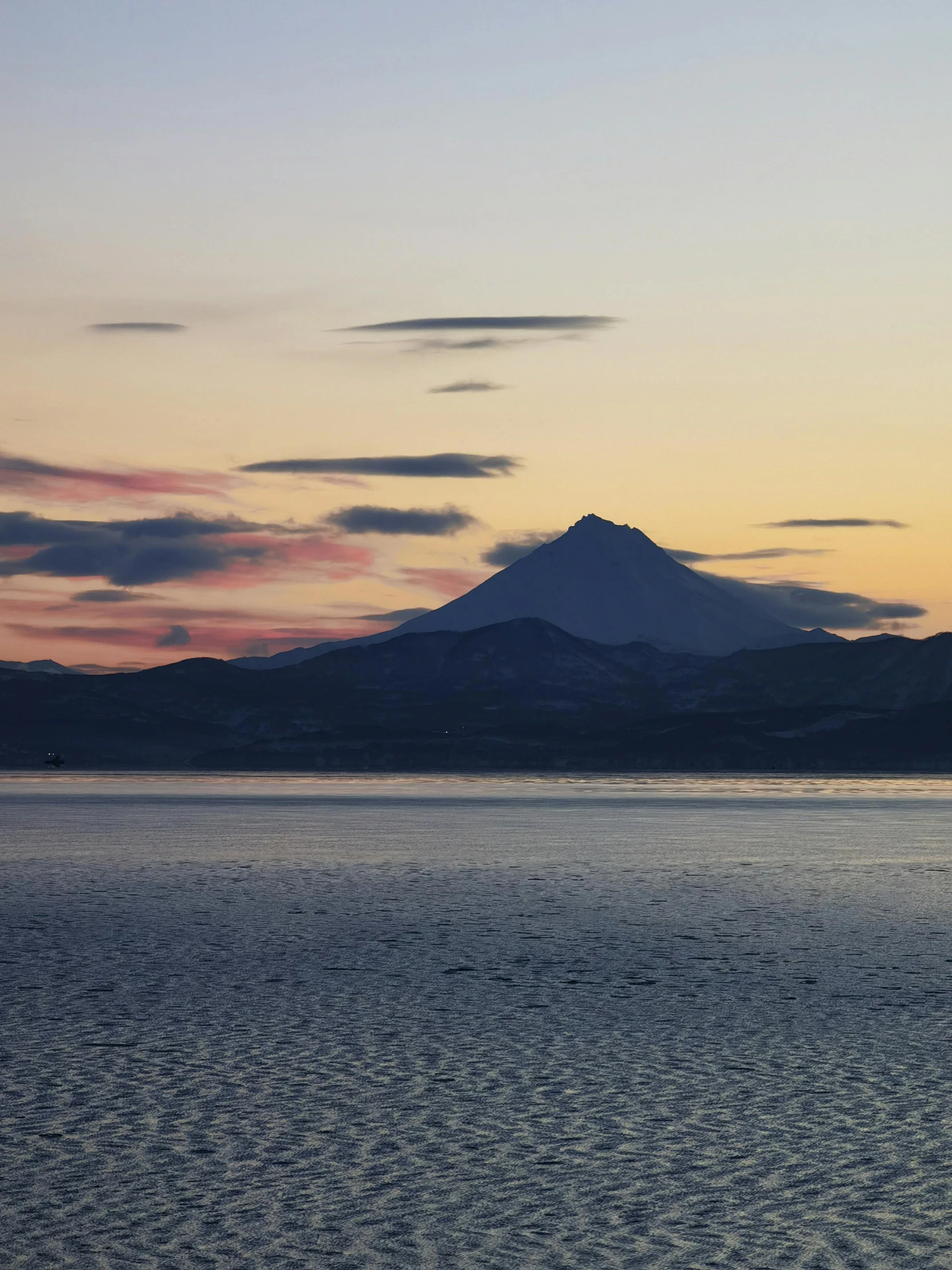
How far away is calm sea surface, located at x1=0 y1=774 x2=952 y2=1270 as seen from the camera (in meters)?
13.0

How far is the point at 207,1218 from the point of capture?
1316 centimetres

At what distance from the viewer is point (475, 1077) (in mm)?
19031

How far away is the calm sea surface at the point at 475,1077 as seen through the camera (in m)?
13.0

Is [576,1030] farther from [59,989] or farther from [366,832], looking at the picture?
[366,832]

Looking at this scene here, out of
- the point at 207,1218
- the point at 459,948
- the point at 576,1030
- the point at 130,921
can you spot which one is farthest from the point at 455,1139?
the point at 130,921

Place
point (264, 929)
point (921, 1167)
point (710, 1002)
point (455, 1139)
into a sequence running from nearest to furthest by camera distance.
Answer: point (921, 1167) < point (455, 1139) < point (710, 1002) < point (264, 929)

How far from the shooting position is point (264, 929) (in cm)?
3600

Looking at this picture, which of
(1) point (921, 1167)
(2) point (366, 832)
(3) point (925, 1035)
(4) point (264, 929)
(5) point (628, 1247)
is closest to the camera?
(5) point (628, 1247)

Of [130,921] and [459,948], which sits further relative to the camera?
[130,921]

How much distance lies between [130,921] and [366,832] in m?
46.6

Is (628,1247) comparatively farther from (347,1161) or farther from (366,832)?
(366,832)

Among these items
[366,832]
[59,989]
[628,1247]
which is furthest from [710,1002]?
[366,832]

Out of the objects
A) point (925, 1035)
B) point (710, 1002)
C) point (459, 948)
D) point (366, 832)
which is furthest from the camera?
point (366, 832)

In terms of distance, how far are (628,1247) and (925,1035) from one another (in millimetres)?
10591
